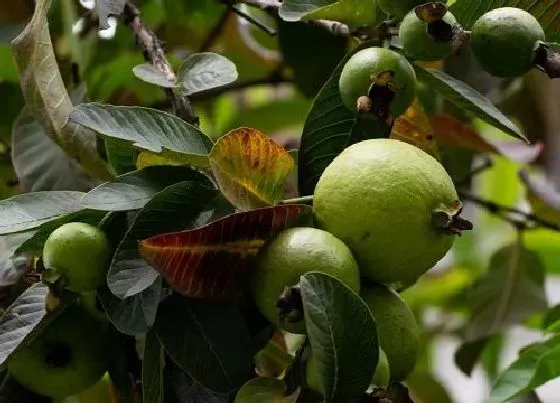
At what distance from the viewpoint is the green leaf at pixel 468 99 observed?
1.90ft

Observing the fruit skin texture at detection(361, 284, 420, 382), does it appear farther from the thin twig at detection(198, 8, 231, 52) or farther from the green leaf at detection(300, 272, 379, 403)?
the thin twig at detection(198, 8, 231, 52)

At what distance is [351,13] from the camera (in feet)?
1.98

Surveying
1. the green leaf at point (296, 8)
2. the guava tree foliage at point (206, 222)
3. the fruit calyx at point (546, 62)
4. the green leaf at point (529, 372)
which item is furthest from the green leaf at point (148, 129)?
the green leaf at point (529, 372)

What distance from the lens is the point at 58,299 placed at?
0.50 metres

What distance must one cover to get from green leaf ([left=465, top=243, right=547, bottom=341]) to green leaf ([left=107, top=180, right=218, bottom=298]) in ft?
1.75

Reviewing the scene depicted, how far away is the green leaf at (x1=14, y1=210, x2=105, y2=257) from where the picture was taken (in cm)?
54

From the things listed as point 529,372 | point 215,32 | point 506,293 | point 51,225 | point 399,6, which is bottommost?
point 506,293

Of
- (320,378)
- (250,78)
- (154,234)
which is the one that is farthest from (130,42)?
(320,378)

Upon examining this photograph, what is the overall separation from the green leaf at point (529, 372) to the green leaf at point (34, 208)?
37 cm

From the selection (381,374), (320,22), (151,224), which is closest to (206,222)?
(151,224)

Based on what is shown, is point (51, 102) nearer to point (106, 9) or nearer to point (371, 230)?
point (106, 9)

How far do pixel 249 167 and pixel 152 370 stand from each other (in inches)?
5.3

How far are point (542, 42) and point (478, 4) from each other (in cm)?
7

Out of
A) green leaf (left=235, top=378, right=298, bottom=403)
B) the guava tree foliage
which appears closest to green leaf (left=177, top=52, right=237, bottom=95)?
the guava tree foliage
